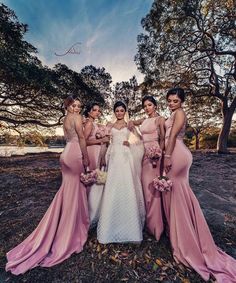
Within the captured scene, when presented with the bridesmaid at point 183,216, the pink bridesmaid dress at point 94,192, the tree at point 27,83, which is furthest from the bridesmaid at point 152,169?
the tree at point 27,83

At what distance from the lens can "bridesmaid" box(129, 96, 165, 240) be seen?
158 inches

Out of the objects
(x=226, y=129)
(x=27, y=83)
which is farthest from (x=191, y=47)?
(x=27, y=83)

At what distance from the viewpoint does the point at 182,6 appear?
561 inches

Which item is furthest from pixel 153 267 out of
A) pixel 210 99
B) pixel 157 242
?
pixel 210 99

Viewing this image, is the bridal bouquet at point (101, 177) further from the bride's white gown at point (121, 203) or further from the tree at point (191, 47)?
the tree at point (191, 47)

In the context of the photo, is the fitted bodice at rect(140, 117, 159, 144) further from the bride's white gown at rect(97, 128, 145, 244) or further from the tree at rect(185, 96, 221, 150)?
the tree at rect(185, 96, 221, 150)

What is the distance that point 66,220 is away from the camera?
389 centimetres

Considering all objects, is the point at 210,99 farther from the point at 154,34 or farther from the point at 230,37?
the point at 154,34

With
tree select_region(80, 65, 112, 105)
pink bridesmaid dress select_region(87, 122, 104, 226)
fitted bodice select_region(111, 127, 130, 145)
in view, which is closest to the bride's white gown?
fitted bodice select_region(111, 127, 130, 145)

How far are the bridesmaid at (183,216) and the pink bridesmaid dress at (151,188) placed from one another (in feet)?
0.81

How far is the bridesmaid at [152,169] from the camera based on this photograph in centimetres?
402

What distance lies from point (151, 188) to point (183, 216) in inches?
31.2

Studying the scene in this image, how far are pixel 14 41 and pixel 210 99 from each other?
16.5 m

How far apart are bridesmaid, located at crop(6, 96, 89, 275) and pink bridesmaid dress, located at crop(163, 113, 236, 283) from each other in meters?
1.64
